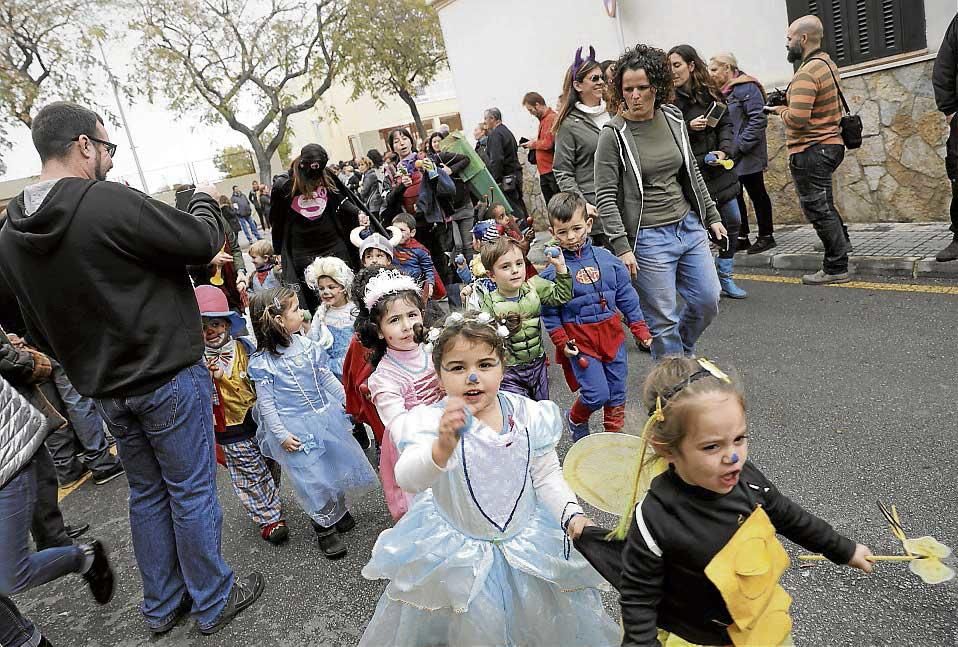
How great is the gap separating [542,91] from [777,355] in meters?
8.46

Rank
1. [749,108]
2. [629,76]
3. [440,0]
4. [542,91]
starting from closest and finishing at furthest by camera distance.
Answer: [629,76] → [749,108] → [542,91] → [440,0]

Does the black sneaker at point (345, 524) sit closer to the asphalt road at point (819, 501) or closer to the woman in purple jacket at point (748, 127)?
the asphalt road at point (819, 501)

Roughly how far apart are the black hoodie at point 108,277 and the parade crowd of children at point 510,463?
2.44ft

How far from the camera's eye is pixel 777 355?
15.6 feet

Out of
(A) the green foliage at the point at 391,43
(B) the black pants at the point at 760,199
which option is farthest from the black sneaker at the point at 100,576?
(A) the green foliage at the point at 391,43

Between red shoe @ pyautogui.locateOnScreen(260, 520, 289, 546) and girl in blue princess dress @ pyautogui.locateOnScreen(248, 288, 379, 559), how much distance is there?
0.86 feet

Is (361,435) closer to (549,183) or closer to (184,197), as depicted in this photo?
(184,197)

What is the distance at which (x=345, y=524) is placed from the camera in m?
3.63

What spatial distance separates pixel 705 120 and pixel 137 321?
4.54 metres

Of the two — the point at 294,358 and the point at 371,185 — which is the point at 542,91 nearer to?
the point at 371,185

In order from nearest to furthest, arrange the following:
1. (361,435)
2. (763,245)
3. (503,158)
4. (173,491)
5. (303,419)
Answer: (173,491)
(303,419)
(361,435)
(763,245)
(503,158)

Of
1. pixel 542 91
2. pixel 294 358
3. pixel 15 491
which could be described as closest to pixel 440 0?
pixel 542 91

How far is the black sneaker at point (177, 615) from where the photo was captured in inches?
119

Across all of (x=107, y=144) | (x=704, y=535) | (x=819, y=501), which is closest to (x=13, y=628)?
(x=107, y=144)
